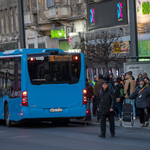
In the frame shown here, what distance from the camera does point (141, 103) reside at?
17469 millimetres

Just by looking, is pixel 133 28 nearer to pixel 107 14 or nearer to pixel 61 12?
pixel 107 14

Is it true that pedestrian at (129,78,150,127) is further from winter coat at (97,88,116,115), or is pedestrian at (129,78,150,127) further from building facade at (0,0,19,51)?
building facade at (0,0,19,51)

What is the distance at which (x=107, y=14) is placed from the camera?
4078 cm

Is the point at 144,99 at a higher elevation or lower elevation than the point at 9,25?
lower

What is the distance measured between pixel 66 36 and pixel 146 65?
2347 cm

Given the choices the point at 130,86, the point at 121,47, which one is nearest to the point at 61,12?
the point at 121,47

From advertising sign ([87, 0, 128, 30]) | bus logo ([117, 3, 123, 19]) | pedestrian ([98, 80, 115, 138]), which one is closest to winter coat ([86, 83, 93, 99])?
pedestrian ([98, 80, 115, 138])

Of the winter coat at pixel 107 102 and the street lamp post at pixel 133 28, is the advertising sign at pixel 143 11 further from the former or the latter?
the winter coat at pixel 107 102

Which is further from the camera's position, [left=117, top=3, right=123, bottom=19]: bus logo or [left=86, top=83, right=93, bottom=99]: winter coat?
[left=117, top=3, right=123, bottom=19]: bus logo

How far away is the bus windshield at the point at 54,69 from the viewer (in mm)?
18500

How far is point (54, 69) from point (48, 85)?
0.58 metres

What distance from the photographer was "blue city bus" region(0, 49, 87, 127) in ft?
60.5

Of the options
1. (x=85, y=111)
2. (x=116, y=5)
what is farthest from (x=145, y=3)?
(x=85, y=111)

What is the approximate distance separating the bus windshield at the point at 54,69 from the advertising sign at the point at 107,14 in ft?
66.0
